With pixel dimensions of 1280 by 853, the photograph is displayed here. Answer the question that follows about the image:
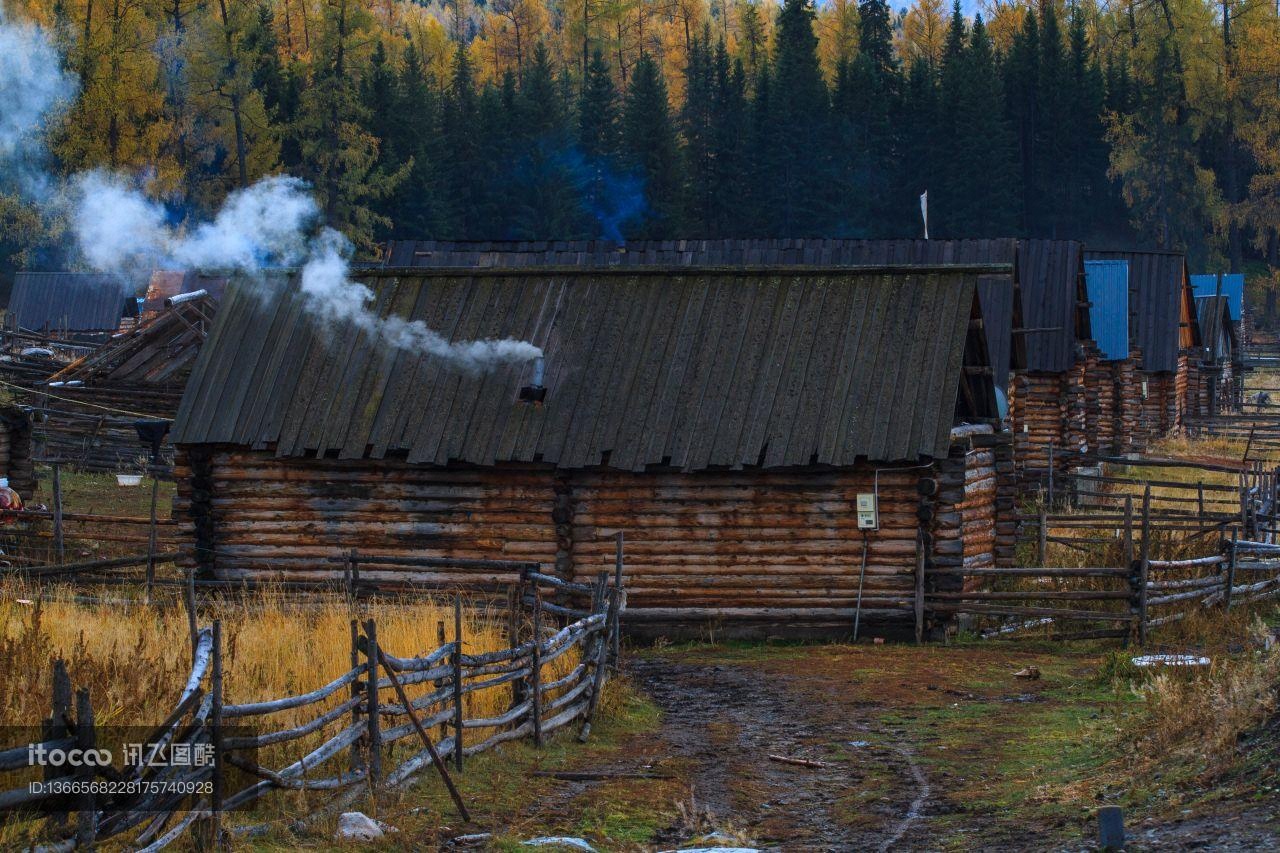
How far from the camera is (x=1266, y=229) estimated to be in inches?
3246

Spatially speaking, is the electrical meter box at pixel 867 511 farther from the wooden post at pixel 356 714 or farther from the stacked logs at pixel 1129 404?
the stacked logs at pixel 1129 404

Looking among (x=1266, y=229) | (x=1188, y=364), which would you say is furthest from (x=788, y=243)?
(x=1266, y=229)

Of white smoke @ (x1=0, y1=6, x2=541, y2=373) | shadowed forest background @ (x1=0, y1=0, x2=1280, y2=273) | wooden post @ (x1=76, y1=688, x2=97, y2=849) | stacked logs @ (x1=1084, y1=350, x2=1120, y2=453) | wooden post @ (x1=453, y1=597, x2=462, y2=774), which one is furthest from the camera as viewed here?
shadowed forest background @ (x1=0, y1=0, x2=1280, y2=273)

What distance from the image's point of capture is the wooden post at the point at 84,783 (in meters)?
8.48

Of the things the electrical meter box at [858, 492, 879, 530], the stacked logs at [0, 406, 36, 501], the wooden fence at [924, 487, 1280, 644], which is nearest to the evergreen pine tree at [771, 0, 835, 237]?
the stacked logs at [0, 406, 36, 501]

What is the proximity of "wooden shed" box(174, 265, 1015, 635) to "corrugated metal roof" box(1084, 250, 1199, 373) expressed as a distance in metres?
27.4

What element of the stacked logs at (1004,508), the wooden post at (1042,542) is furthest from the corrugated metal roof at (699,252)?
the stacked logs at (1004,508)

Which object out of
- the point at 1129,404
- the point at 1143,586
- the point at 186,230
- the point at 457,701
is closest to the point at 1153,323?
the point at 1129,404

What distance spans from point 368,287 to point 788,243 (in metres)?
18.0

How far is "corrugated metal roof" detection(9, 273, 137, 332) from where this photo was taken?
64625mm

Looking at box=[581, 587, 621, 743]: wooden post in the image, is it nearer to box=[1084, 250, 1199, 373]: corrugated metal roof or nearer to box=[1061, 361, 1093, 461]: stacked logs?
box=[1061, 361, 1093, 461]: stacked logs

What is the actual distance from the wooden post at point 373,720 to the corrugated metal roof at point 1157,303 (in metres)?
39.1

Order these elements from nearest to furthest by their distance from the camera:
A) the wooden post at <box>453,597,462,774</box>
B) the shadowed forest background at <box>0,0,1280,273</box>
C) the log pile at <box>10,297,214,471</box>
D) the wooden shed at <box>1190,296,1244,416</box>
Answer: the wooden post at <box>453,597,462,774</box>
the log pile at <box>10,297,214,471</box>
the wooden shed at <box>1190,296,1244,416</box>
the shadowed forest background at <box>0,0,1280,273</box>

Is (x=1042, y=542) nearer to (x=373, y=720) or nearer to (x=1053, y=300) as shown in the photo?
(x=373, y=720)
